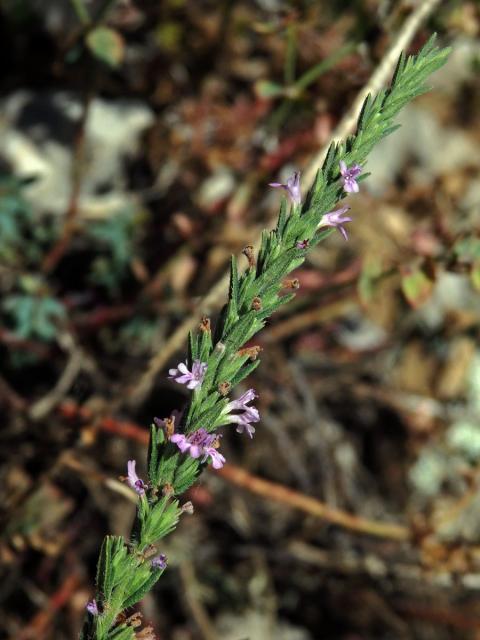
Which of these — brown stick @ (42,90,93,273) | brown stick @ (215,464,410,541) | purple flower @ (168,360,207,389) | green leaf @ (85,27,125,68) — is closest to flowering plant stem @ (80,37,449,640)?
purple flower @ (168,360,207,389)

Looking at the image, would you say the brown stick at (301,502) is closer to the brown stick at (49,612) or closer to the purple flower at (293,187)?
the brown stick at (49,612)

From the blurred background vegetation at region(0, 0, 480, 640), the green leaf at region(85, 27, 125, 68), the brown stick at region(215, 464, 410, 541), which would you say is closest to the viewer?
the green leaf at region(85, 27, 125, 68)

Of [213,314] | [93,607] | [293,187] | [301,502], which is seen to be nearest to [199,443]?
[93,607]

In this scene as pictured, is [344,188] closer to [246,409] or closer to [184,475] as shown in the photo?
[246,409]

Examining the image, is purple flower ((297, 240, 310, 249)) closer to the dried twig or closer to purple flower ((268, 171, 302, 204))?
purple flower ((268, 171, 302, 204))

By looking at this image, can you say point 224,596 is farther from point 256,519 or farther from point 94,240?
point 94,240

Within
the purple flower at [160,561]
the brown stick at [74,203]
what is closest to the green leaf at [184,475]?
the purple flower at [160,561]

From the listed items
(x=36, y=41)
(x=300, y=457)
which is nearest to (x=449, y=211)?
(x=300, y=457)
